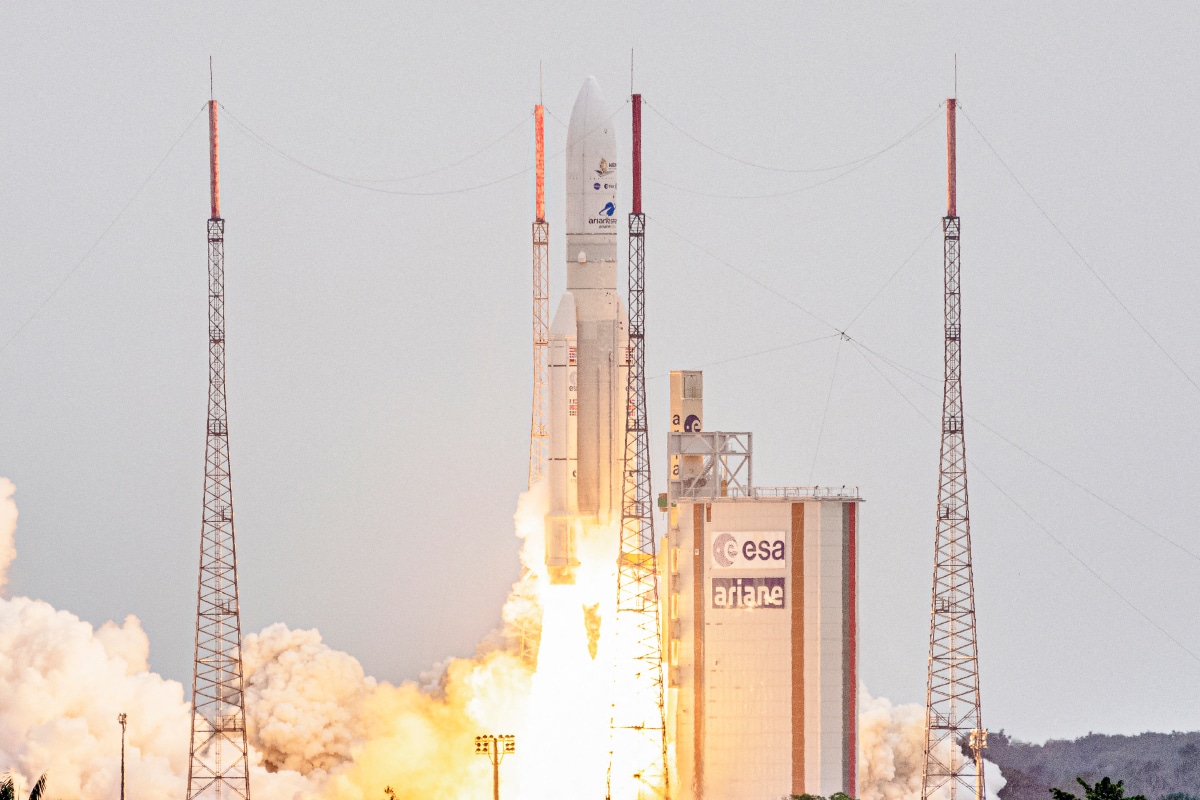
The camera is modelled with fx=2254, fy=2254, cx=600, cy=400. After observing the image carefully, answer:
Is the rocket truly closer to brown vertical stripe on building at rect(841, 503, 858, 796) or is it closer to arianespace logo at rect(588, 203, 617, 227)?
arianespace logo at rect(588, 203, 617, 227)

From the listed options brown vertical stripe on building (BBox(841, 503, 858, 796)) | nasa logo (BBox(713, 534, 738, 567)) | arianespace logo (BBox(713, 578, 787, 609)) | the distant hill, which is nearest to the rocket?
nasa logo (BBox(713, 534, 738, 567))

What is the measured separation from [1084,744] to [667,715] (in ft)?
179

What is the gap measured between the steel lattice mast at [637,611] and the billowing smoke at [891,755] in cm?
1535

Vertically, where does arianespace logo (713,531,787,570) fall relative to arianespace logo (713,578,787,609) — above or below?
above

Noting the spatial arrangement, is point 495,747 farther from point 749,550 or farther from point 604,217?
point 604,217

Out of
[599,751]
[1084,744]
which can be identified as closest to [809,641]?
[599,751]

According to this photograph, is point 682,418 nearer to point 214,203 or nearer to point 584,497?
point 584,497

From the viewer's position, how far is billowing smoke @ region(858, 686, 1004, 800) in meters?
91.8

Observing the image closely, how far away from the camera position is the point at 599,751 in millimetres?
80062

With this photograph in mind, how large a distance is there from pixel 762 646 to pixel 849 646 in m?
3.24

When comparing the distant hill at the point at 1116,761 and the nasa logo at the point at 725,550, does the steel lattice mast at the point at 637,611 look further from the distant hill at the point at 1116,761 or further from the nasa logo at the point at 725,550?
the distant hill at the point at 1116,761

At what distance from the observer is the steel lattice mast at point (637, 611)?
247ft

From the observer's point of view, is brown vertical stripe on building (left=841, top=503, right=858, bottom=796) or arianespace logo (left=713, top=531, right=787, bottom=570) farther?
brown vertical stripe on building (left=841, top=503, right=858, bottom=796)

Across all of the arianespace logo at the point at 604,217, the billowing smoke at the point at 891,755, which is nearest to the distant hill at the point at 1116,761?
the billowing smoke at the point at 891,755
